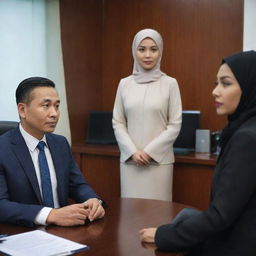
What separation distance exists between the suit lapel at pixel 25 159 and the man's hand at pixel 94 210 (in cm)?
24

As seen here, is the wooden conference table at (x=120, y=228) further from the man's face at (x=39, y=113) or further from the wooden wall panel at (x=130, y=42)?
the wooden wall panel at (x=130, y=42)

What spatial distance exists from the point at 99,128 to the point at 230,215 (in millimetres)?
3133

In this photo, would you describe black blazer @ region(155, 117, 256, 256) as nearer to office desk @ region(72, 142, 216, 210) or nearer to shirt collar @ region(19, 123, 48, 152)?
shirt collar @ region(19, 123, 48, 152)

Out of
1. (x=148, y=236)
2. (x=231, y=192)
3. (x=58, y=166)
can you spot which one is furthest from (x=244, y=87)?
(x=58, y=166)

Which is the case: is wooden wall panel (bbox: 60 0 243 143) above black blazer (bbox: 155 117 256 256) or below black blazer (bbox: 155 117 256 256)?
above

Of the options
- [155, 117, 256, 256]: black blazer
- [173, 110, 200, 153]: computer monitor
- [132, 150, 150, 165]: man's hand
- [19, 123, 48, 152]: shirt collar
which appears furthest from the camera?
[173, 110, 200, 153]: computer monitor

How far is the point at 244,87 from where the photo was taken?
1471 millimetres

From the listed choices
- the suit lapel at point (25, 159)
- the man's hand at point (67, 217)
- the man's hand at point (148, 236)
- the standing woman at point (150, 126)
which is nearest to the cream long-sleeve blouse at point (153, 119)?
the standing woman at point (150, 126)

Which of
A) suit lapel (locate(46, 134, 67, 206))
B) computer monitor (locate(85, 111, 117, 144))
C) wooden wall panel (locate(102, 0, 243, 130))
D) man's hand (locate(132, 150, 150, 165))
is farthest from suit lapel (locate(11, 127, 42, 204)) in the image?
wooden wall panel (locate(102, 0, 243, 130))

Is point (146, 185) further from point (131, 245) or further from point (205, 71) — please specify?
point (131, 245)

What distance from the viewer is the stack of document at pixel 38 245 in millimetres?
1400

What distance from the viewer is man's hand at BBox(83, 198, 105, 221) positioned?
1.77 meters

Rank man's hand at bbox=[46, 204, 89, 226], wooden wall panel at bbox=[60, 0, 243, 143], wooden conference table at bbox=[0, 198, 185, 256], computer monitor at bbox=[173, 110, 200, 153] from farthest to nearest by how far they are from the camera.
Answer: wooden wall panel at bbox=[60, 0, 243, 143]
computer monitor at bbox=[173, 110, 200, 153]
man's hand at bbox=[46, 204, 89, 226]
wooden conference table at bbox=[0, 198, 185, 256]

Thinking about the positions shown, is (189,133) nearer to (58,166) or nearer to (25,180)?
(58,166)
